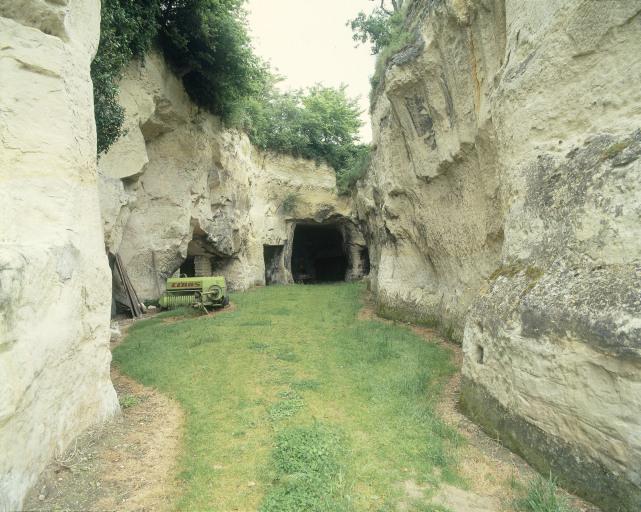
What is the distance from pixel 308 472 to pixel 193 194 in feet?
53.6

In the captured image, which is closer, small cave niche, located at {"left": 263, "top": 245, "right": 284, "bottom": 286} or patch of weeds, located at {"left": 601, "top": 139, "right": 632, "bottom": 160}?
patch of weeds, located at {"left": 601, "top": 139, "right": 632, "bottom": 160}

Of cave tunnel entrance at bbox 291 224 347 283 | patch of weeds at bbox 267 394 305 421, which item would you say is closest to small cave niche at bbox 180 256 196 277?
cave tunnel entrance at bbox 291 224 347 283

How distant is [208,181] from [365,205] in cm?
865

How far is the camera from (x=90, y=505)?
361cm

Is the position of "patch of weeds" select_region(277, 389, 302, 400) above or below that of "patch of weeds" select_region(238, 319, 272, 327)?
below

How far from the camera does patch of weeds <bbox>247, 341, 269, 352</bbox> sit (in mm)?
8797

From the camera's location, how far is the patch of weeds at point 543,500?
3485 mm

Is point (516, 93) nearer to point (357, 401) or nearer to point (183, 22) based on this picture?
point (357, 401)

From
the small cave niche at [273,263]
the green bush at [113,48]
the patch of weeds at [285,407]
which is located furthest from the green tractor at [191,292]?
the small cave niche at [273,263]

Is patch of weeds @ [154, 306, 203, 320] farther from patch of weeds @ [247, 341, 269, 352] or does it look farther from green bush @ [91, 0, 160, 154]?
green bush @ [91, 0, 160, 154]

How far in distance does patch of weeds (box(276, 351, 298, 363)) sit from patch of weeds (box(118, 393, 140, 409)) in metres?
2.94

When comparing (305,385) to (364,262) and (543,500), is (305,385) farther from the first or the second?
(364,262)

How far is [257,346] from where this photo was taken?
900 cm

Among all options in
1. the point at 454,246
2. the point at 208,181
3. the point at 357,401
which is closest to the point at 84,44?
the point at 357,401
